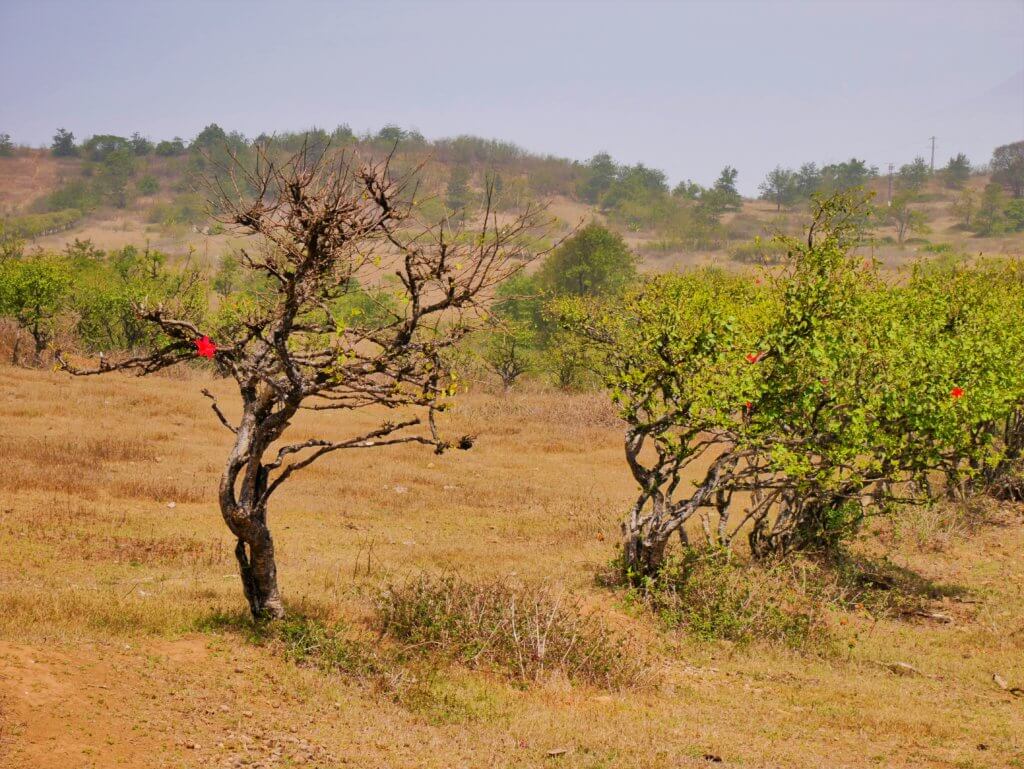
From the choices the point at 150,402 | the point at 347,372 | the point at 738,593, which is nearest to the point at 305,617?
the point at 347,372

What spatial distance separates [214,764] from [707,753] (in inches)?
199

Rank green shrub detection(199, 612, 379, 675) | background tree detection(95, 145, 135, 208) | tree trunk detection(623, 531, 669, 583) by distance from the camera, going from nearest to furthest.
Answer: green shrub detection(199, 612, 379, 675) → tree trunk detection(623, 531, 669, 583) → background tree detection(95, 145, 135, 208)

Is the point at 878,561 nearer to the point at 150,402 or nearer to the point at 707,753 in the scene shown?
the point at 707,753

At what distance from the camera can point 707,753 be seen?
9609mm

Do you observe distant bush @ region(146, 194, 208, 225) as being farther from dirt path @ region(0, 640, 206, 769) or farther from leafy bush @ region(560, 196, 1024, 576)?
dirt path @ region(0, 640, 206, 769)

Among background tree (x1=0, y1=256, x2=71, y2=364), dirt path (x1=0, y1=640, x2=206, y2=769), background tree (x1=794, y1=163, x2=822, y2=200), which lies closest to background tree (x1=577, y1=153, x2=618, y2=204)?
background tree (x1=794, y1=163, x2=822, y2=200)

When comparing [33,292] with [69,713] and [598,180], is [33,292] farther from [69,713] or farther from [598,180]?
[598,180]

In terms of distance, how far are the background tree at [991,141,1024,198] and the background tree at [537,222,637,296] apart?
354ft

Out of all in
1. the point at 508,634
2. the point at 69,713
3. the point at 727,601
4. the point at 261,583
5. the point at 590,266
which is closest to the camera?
the point at 69,713

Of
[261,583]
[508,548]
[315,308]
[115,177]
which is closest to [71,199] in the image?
[115,177]

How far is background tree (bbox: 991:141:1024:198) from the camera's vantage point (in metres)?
150

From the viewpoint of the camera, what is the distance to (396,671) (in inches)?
424

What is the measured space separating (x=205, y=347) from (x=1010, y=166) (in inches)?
6827

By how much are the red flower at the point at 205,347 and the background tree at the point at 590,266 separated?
204 feet
